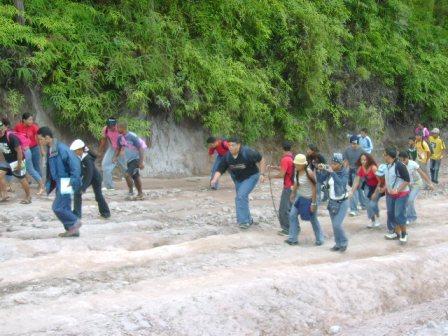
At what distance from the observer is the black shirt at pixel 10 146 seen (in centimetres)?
1217

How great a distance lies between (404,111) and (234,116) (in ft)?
36.2

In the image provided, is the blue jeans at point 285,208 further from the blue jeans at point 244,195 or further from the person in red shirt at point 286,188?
the blue jeans at point 244,195

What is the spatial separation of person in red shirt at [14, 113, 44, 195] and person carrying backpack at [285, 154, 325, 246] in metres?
5.57

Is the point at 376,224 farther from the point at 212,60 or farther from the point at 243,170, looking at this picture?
the point at 212,60

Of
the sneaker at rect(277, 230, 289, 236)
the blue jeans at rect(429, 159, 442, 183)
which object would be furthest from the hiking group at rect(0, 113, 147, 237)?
the blue jeans at rect(429, 159, 442, 183)

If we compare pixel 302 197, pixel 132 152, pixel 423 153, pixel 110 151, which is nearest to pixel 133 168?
pixel 132 152

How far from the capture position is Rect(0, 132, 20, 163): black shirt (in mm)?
12172

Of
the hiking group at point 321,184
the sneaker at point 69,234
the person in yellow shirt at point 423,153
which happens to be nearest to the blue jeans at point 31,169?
the sneaker at point 69,234

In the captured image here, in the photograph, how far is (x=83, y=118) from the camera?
15422mm

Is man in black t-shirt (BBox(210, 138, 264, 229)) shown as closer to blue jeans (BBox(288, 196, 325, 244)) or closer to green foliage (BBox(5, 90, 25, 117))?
blue jeans (BBox(288, 196, 325, 244))

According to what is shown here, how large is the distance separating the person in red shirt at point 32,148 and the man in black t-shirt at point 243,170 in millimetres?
4182

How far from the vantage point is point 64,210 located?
9.49 meters

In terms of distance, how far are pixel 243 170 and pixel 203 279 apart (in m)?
3.45

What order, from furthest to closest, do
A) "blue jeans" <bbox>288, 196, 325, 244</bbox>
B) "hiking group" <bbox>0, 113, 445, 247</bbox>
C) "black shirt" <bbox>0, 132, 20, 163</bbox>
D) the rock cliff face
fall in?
1. the rock cliff face
2. "black shirt" <bbox>0, 132, 20, 163</bbox>
3. "blue jeans" <bbox>288, 196, 325, 244</bbox>
4. "hiking group" <bbox>0, 113, 445, 247</bbox>
